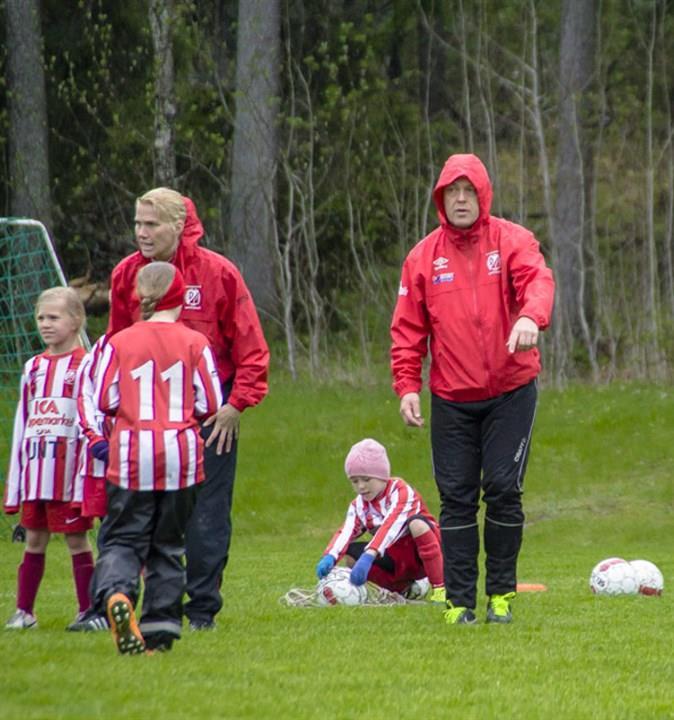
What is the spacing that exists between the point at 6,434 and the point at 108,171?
9.20m

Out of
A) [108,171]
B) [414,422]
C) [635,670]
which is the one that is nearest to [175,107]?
[108,171]

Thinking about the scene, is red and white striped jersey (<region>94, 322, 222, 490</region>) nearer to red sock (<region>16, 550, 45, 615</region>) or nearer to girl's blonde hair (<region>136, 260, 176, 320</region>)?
girl's blonde hair (<region>136, 260, 176, 320</region>)

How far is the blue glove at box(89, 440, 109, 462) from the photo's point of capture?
275 inches

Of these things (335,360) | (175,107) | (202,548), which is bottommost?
(335,360)

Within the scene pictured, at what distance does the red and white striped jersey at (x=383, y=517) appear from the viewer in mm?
9094

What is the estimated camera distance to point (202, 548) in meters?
7.41

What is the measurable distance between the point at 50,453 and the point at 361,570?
5.92 ft

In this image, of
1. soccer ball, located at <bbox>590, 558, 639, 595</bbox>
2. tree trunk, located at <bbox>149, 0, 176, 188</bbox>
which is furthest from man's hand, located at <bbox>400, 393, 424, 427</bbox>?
tree trunk, located at <bbox>149, 0, 176, 188</bbox>

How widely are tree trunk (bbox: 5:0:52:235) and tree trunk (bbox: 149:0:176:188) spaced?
2499 millimetres

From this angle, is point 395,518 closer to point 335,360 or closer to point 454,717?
point 454,717

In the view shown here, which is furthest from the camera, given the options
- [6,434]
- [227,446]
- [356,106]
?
[356,106]

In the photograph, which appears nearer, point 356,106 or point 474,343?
point 474,343

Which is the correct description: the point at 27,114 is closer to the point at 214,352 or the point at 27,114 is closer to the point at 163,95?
the point at 163,95

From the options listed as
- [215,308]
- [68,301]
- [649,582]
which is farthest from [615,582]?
[68,301]
